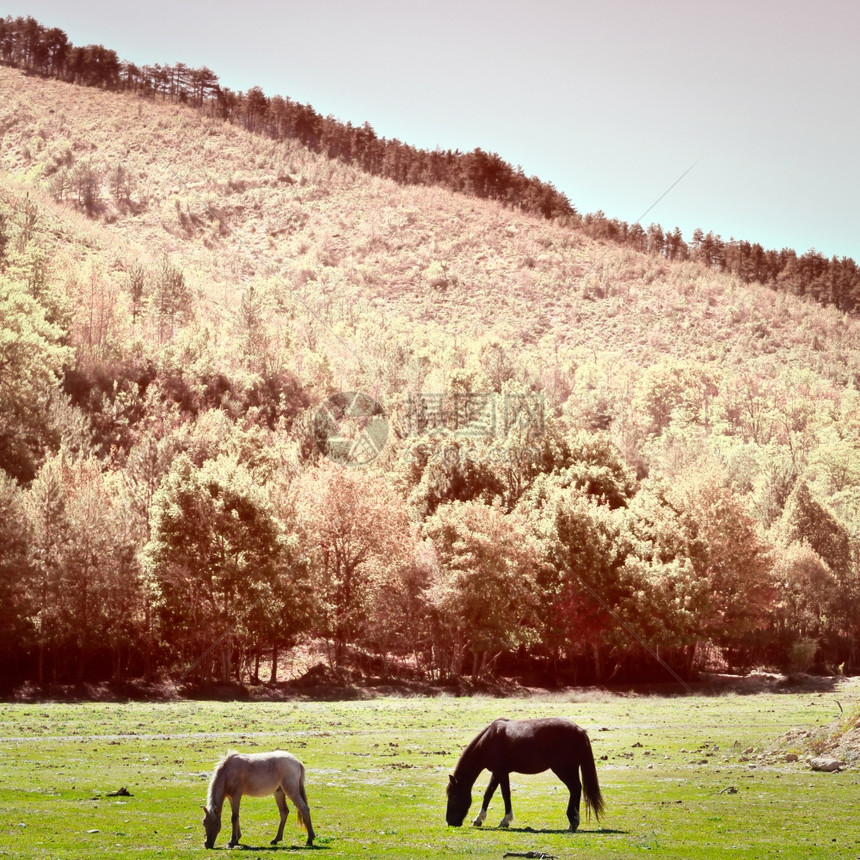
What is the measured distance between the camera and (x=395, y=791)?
26.3 metres

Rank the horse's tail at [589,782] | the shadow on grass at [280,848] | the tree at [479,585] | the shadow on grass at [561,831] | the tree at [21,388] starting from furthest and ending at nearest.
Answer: the tree at [21,388] → the tree at [479,585] → the horse's tail at [589,782] → the shadow on grass at [561,831] → the shadow on grass at [280,848]

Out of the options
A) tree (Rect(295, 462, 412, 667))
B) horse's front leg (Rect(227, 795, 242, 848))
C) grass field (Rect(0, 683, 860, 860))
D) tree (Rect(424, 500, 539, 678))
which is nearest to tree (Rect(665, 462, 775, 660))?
tree (Rect(424, 500, 539, 678))

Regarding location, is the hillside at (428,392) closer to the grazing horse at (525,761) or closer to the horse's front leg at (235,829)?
the grazing horse at (525,761)

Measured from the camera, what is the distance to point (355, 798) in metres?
25.2

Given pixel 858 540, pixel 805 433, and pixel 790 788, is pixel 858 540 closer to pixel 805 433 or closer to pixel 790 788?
pixel 805 433

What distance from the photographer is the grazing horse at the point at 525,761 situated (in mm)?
22141

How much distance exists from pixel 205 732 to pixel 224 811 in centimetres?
1897

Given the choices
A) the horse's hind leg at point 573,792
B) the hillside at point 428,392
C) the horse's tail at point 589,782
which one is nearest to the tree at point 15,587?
the hillside at point 428,392

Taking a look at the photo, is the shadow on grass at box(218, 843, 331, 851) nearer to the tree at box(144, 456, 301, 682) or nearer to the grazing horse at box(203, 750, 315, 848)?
the grazing horse at box(203, 750, 315, 848)

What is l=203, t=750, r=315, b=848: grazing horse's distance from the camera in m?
19.2

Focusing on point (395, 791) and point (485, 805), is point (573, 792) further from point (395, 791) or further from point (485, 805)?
point (395, 791)

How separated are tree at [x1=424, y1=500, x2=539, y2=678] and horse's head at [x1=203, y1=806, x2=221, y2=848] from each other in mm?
57951

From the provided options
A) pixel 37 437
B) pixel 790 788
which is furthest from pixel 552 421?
pixel 790 788

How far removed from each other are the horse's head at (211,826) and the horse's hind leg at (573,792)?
25.6 feet
